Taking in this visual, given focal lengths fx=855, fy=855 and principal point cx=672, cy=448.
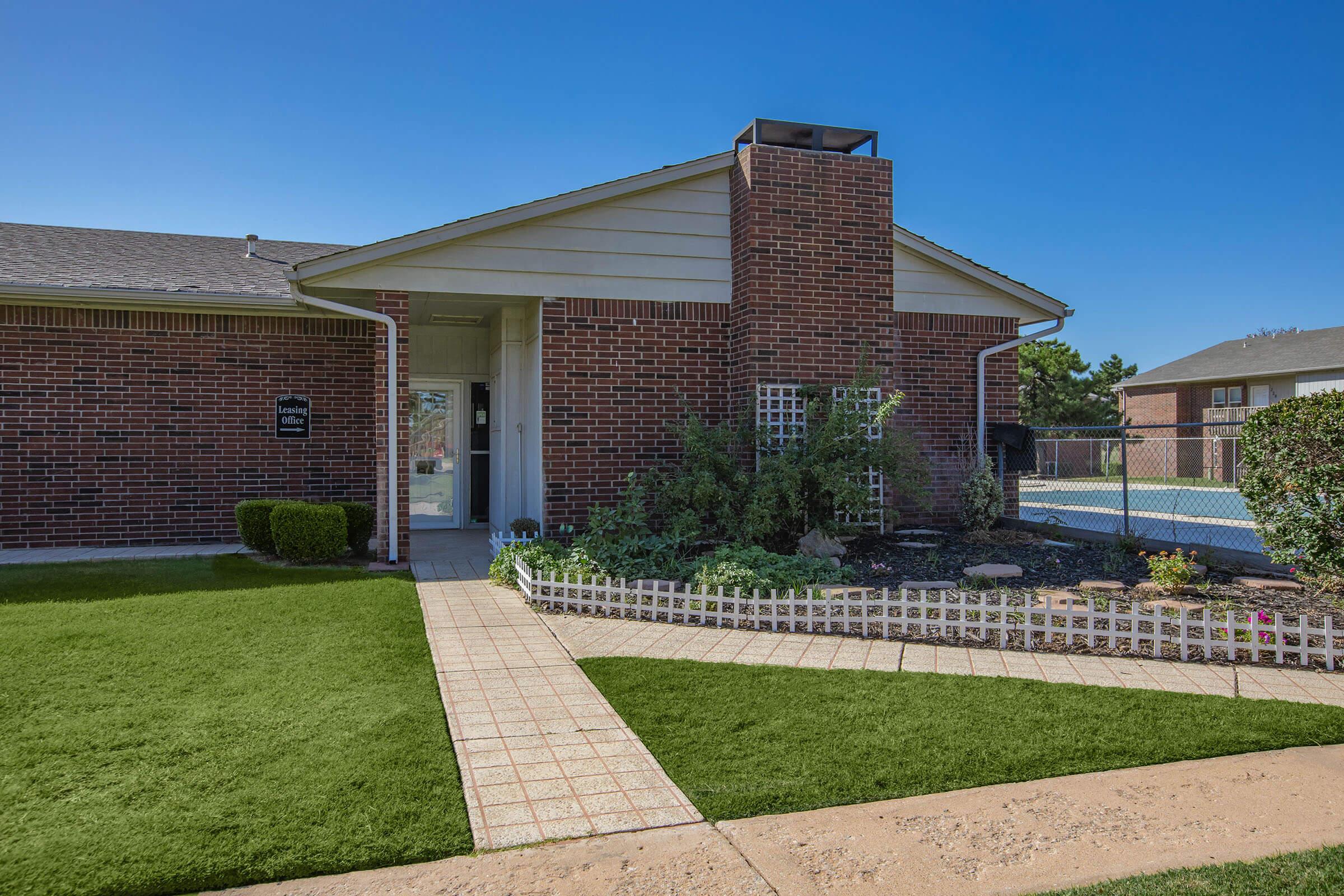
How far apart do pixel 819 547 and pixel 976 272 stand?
4.76 metres

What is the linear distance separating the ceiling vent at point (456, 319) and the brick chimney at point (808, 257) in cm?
392

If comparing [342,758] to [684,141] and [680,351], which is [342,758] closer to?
[680,351]

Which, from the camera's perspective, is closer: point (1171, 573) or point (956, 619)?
point (956, 619)

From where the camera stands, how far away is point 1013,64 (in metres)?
12.0

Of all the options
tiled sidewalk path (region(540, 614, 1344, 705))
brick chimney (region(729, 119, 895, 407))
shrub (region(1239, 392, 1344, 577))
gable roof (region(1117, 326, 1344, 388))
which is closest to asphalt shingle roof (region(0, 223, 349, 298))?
brick chimney (region(729, 119, 895, 407))

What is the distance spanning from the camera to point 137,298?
377 inches

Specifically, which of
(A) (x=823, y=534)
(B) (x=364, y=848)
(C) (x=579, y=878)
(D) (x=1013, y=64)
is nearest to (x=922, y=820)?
(C) (x=579, y=878)

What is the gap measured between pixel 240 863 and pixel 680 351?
23.9 feet

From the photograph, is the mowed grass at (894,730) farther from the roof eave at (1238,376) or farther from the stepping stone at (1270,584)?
the roof eave at (1238,376)

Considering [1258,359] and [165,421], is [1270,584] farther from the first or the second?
[1258,359]

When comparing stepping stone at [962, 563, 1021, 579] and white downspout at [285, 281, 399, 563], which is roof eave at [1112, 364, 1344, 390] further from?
white downspout at [285, 281, 399, 563]

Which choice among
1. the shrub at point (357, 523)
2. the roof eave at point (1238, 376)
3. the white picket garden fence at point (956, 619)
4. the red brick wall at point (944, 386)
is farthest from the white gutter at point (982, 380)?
the roof eave at point (1238, 376)

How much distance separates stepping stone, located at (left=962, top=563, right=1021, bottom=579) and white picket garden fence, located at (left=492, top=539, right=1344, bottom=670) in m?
0.79

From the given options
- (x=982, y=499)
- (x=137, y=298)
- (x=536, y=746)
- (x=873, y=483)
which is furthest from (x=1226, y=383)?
(x=536, y=746)
